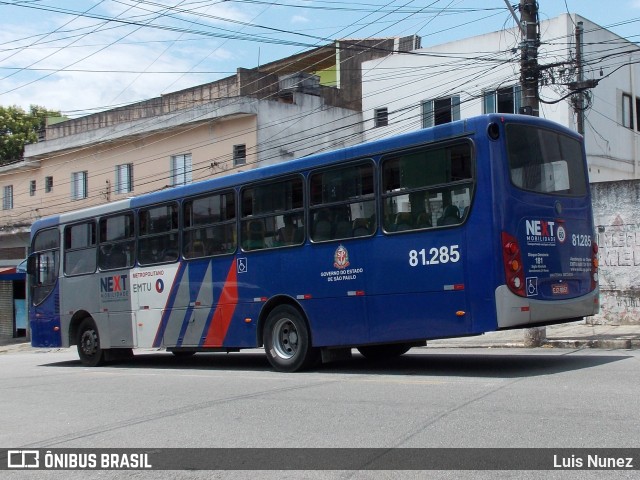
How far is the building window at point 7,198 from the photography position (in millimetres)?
40812

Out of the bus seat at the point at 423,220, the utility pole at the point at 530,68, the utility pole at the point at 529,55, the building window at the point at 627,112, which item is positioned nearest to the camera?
the bus seat at the point at 423,220

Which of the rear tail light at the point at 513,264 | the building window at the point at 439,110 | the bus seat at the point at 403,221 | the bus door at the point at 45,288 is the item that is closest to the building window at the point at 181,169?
the building window at the point at 439,110

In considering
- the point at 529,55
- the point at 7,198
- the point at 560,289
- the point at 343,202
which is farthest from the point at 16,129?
the point at 560,289

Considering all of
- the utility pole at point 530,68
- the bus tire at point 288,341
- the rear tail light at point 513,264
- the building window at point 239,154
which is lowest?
the bus tire at point 288,341

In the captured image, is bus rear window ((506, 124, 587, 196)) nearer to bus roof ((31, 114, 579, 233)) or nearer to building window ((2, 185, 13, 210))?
bus roof ((31, 114, 579, 233))

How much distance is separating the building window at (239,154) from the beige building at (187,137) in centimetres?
4

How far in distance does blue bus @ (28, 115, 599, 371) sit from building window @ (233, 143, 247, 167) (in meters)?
16.5

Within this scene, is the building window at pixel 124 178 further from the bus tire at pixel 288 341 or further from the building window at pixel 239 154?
the bus tire at pixel 288 341

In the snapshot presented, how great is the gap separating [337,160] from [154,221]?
4.71 metres

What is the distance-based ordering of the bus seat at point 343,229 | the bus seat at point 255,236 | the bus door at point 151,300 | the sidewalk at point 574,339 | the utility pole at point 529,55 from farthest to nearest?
the utility pole at point 529,55 → the sidewalk at point 574,339 → the bus door at point 151,300 → the bus seat at point 255,236 → the bus seat at point 343,229

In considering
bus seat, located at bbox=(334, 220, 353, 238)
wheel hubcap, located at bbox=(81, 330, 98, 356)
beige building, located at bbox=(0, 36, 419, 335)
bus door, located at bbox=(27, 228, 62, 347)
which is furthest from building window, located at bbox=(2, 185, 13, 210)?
bus seat, located at bbox=(334, 220, 353, 238)

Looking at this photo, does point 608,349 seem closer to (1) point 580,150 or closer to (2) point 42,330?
(1) point 580,150

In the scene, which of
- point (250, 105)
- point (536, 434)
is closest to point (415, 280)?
point (536, 434)

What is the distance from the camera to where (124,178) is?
35.1 m
